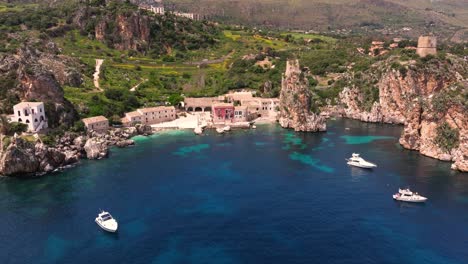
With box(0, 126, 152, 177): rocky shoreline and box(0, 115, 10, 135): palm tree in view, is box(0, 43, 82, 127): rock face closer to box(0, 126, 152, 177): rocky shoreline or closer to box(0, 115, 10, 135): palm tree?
box(0, 126, 152, 177): rocky shoreline

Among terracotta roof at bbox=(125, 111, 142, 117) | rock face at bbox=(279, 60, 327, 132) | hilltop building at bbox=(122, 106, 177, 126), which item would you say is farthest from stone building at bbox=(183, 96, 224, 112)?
rock face at bbox=(279, 60, 327, 132)

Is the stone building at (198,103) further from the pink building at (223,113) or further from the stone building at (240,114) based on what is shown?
the stone building at (240,114)

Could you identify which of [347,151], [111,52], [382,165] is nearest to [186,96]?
[111,52]

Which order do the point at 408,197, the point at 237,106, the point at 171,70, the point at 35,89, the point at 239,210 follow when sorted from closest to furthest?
1. the point at 239,210
2. the point at 408,197
3. the point at 35,89
4. the point at 237,106
5. the point at 171,70

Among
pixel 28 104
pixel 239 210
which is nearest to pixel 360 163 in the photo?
pixel 239 210

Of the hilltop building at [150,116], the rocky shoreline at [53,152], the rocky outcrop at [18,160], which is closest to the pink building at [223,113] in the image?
the hilltop building at [150,116]

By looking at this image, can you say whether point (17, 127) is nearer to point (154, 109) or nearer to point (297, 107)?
point (154, 109)
